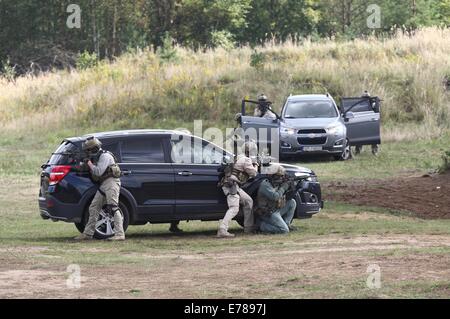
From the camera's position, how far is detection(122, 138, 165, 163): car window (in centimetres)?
1817

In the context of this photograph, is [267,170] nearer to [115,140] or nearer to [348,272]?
[115,140]

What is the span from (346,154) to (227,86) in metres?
10.5

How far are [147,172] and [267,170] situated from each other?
6.38ft

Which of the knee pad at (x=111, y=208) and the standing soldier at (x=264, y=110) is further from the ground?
the standing soldier at (x=264, y=110)

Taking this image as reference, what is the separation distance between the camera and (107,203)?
57.7ft

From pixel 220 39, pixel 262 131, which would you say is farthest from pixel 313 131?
pixel 220 39

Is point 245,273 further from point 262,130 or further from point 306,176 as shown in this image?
point 262,130

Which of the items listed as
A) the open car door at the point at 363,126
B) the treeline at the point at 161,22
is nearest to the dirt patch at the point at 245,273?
the open car door at the point at 363,126

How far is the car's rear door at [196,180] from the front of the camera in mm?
18219

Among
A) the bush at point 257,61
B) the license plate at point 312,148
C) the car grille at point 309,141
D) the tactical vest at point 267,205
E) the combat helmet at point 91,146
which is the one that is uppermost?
the bush at point 257,61

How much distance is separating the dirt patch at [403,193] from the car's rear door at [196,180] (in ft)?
15.0

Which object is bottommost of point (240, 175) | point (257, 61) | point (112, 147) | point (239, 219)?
point (239, 219)

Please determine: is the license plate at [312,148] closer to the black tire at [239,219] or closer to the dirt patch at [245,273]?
the black tire at [239,219]
